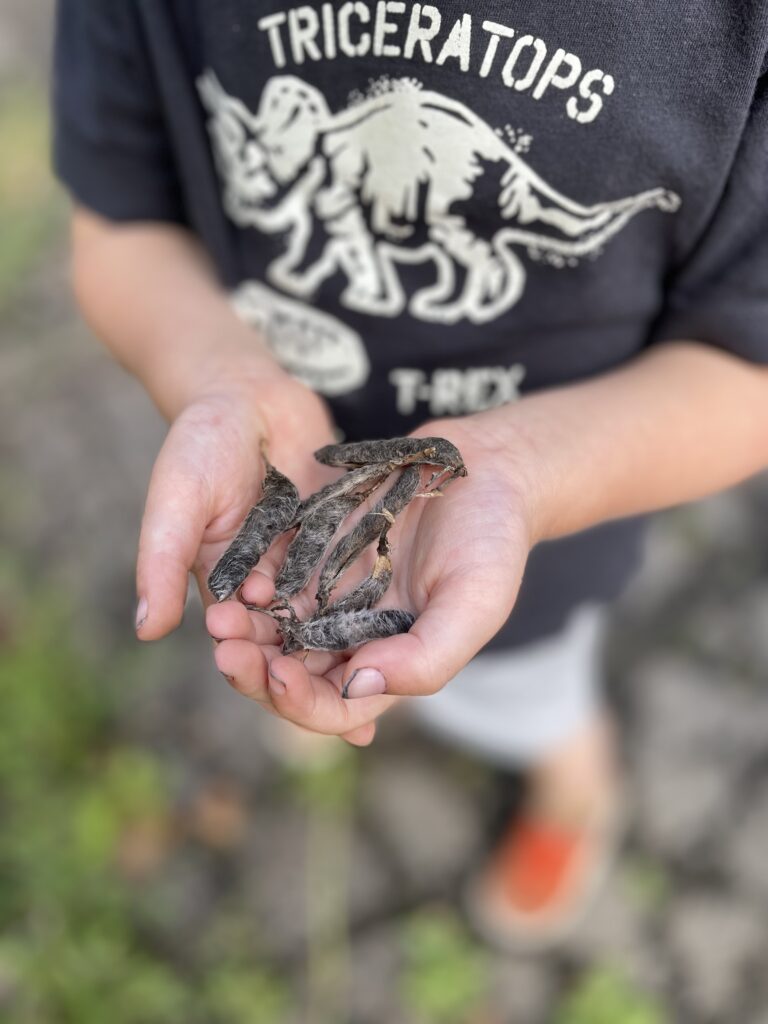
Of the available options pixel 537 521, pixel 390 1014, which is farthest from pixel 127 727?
pixel 537 521

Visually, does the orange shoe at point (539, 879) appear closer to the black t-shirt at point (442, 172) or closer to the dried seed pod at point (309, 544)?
the black t-shirt at point (442, 172)

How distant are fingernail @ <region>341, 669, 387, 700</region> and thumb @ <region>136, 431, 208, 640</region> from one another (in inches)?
15.4

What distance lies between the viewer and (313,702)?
177 cm

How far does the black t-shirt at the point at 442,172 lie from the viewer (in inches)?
80.0

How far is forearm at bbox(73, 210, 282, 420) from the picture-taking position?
251cm

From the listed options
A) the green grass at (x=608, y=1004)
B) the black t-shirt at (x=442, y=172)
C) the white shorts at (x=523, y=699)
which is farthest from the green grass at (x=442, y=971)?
the black t-shirt at (x=442, y=172)

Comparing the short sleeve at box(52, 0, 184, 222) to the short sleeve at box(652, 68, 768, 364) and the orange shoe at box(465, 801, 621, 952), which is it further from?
the orange shoe at box(465, 801, 621, 952)

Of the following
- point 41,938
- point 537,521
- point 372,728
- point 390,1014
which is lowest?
point 390,1014

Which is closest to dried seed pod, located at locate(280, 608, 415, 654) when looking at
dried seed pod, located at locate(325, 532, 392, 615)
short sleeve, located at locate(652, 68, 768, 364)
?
dried seed pod, located at locate(325, 532, 392, 615)

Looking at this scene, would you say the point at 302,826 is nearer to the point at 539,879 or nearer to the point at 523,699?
the point at 539,879

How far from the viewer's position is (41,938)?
339 cm

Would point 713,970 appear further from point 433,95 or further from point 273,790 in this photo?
point 433,95

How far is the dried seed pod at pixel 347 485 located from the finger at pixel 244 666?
1.51 feet

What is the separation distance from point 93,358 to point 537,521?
4090mm
